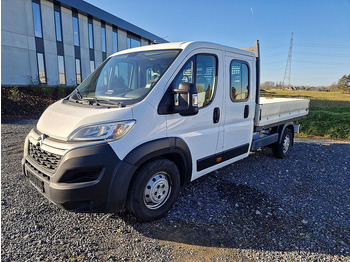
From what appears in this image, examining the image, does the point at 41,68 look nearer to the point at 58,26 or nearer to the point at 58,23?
the point at 58,26

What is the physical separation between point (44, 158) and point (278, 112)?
197 inches

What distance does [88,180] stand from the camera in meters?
2.39

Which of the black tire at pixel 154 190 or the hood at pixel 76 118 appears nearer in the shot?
the hood at pixel 76 118

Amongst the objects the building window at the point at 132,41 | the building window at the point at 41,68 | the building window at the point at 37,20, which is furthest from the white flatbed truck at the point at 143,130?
the building window at the point at 132,41

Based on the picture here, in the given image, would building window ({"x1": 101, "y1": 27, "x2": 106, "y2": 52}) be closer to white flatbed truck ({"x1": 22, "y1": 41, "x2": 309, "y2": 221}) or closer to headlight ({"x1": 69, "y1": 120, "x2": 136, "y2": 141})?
white flatbed truck ({"x1": 22, "y1": 41, "x2": 309, "y2": 221})

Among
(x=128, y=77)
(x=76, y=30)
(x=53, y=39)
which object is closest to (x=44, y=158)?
(x=128, y=77)

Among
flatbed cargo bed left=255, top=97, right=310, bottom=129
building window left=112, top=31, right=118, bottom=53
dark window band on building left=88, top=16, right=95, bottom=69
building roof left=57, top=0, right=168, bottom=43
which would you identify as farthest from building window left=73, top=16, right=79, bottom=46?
flatbed cargo bed left=255, top=97, right=310, bottom=129

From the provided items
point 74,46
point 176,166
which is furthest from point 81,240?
point 74,46

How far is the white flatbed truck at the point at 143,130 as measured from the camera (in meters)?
2.39

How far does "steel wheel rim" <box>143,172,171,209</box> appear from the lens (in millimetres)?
2875

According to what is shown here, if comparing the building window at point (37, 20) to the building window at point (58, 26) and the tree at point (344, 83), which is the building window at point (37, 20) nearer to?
the building window at point (58, 26)

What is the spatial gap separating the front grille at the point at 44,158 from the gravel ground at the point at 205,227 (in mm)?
839

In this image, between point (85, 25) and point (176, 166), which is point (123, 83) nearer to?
point (176, 166)

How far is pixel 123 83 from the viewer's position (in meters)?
3.22
